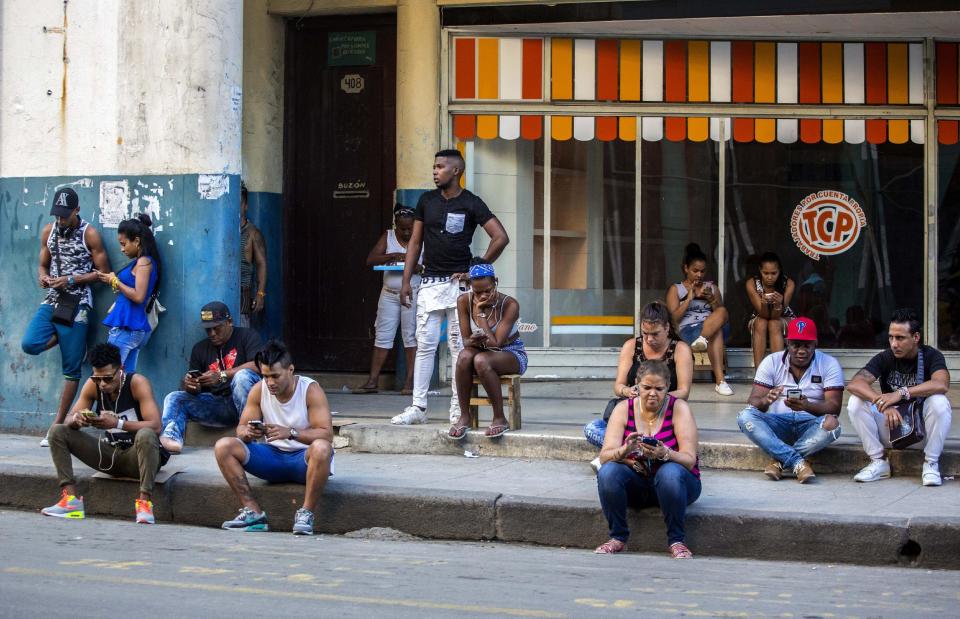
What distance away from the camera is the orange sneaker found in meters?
8.95

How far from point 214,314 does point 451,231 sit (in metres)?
1.94

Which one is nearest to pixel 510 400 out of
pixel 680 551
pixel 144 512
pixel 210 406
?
pixel 210 406

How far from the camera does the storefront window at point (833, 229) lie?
42.9 ft

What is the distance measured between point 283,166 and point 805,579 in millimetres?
8117

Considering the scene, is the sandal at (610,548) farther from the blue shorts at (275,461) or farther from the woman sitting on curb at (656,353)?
the blue shorts at (275,461)

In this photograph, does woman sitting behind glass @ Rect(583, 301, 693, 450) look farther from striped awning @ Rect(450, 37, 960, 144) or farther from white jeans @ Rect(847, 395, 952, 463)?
striped awning @ Rect(450, 37, 960, 144)

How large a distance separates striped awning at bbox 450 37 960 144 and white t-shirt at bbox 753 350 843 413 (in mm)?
4243

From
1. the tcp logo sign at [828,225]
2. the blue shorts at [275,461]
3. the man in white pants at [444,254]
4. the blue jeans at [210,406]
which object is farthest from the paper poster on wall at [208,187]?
the tcp logo sign at [828,225]

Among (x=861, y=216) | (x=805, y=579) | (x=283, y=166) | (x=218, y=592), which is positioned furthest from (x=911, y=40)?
(x=218, y=592)

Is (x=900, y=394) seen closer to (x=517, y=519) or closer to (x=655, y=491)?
(x=655, y=491)

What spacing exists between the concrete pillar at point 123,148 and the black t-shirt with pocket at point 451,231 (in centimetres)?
178

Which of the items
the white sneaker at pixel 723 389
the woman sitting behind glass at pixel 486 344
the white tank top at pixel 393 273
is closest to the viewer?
the woman sitting behind glass at pixel 486 344

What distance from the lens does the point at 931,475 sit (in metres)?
8.78

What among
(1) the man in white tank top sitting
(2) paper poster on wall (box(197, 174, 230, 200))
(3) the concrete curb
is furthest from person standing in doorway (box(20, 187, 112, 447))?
(1) the man in white tank top sitting
